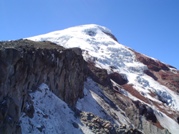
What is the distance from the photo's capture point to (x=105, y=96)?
5256 cm

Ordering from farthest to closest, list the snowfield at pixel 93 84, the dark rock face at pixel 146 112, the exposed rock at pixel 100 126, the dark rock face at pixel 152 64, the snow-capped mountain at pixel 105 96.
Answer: the dark rock face at pixel 152 64, the dark rock face at pixel 146 112, the exposed rock at pixel 100 126, the snowfield at pixel 93 84, the snow-capped mountain at pixel 105 96

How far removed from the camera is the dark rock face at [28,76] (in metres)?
20.6

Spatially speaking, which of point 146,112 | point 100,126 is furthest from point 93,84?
point 100,126

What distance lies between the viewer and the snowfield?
2912 cm

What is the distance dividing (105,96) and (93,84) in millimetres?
3700

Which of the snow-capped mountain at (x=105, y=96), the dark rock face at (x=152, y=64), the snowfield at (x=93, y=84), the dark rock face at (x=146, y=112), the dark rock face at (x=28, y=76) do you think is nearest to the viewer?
the dark rock face at (x=28, y=76)

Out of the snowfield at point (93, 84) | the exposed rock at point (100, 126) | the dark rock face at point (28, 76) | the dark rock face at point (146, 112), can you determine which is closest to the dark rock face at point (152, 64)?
the snowfield at point (93, 84)

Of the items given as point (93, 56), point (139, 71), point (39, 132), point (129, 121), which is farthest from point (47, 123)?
point (139, 71)

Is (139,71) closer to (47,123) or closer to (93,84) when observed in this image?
(93,84)

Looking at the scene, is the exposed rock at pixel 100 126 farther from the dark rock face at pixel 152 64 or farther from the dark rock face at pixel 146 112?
the dark rock face at pixel 152 64

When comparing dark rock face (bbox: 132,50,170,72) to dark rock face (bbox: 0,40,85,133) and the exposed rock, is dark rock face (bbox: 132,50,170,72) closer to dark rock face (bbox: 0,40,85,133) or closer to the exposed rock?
dark rock face (bbox: 0,40,85,133)

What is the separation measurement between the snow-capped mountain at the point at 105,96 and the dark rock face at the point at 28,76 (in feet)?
0.90

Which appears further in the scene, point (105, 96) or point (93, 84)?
point (93, 84)

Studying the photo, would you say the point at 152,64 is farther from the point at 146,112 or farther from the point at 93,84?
the point at 93,84
